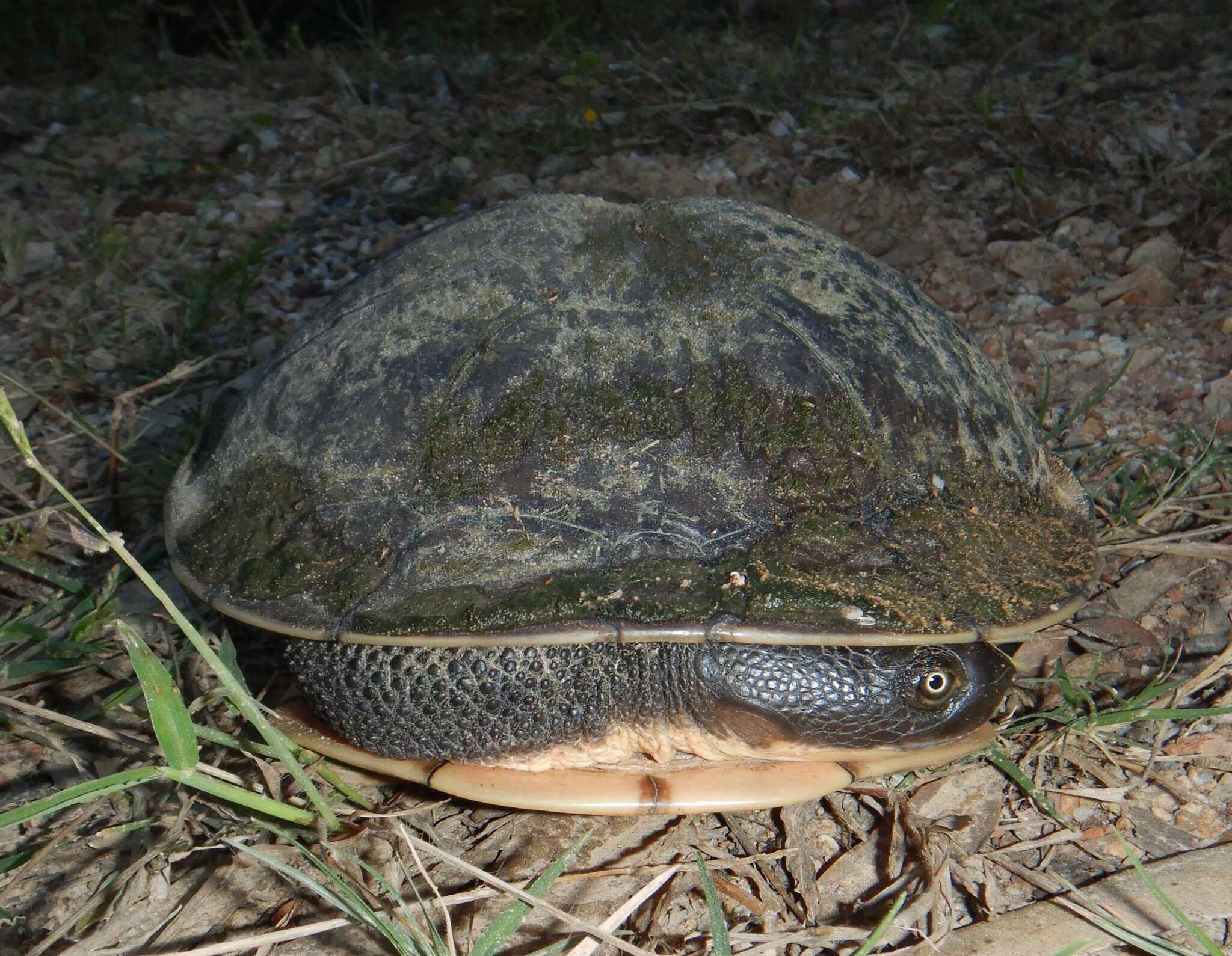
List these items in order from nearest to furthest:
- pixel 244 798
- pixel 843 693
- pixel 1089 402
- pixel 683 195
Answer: pixel 244 798 → pixel 843 693 → pixel 1089 402 → pixel 683 195

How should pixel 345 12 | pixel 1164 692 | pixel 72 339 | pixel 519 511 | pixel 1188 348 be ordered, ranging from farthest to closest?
pixel 345 12
pixel 72 339
pixel 1188 348
pixel 1164 692
pixel 519 511

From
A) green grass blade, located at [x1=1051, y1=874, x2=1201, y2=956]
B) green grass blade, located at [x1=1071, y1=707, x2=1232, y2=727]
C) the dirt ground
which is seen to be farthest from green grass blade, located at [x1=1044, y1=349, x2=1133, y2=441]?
green grass blade, located at [x1=1051, y1=874, x2=1201, y2=956]

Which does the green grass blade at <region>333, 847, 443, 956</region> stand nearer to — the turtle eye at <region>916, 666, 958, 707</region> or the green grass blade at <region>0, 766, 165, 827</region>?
the green grass blade at <region>0, 766, 165, 827</region>

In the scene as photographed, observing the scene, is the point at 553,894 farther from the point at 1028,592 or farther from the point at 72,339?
the point at 72,339

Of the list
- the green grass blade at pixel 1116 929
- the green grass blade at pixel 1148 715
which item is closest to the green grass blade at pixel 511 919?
the green grass blade at pixel 1116 929

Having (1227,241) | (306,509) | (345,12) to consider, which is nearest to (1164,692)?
(306,509)

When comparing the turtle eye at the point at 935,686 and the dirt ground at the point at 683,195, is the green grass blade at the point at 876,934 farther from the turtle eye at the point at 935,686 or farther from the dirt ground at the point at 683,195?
the turtle eye at the point at 935,686

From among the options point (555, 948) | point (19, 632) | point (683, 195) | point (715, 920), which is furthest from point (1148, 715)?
point (683, 195)

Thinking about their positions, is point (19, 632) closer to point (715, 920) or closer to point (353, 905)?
point (353, 905)
